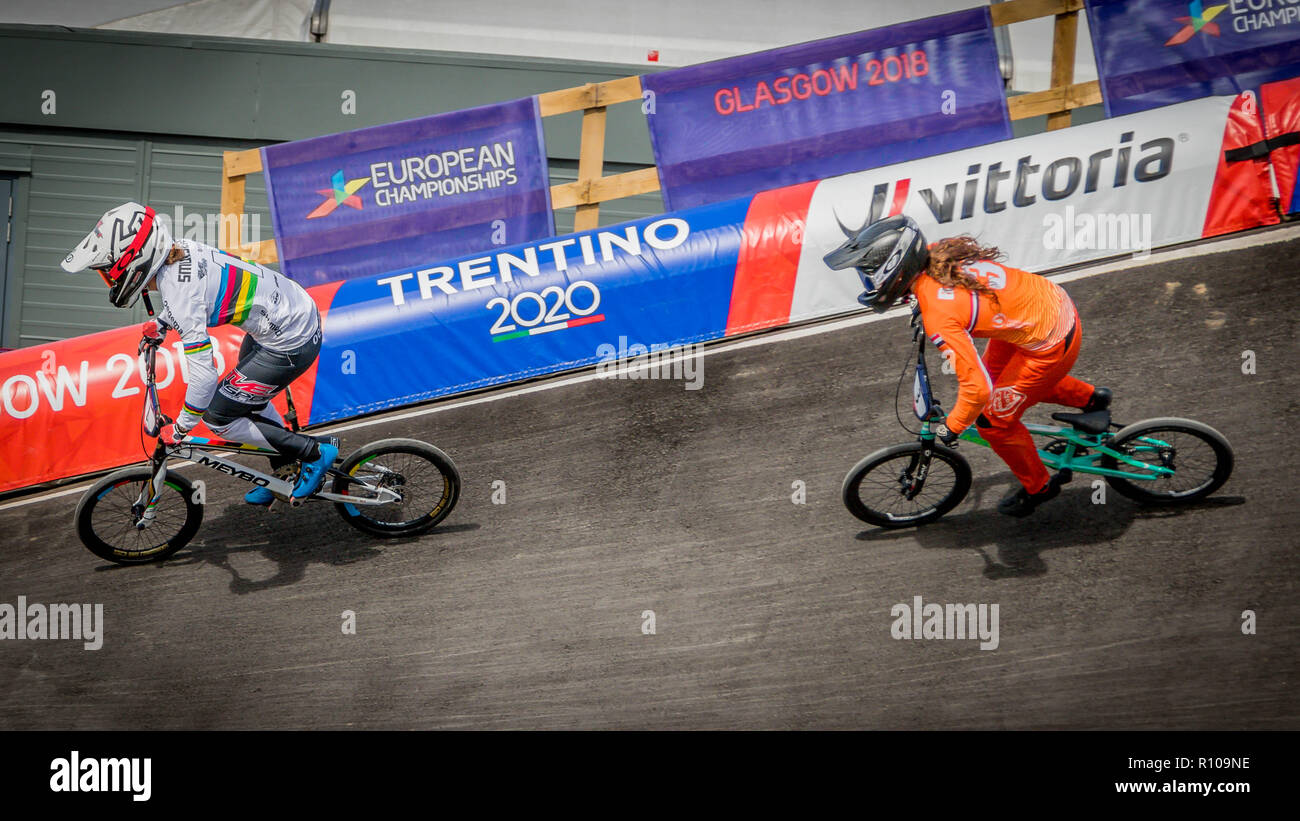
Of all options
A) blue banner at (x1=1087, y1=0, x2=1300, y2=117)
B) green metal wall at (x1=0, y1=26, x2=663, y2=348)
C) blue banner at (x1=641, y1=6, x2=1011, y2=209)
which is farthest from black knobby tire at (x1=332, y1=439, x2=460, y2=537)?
green metal wall at (x1=0, y1=26, x2=663, y2=348)

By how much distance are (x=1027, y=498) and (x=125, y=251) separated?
571 cm

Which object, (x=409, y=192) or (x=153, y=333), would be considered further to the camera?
(x=409, y=192)

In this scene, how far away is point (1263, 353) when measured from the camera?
7.76m

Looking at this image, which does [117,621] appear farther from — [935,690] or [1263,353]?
[1263,353]

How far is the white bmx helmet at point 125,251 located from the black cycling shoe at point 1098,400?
567 centimetres

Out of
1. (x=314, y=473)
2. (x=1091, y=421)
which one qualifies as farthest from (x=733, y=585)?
(x=314, y=473)

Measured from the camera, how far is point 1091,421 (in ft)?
20.6

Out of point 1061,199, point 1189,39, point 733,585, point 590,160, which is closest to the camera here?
point 733,585

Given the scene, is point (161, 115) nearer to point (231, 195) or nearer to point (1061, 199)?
point (231, 195)

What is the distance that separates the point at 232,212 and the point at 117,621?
4872 mm

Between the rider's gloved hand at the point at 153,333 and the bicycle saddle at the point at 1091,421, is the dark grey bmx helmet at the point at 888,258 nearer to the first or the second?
the bicycle saddle at the point at 1091,421

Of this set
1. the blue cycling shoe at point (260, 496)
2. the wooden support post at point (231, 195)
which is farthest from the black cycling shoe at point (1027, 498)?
the wooden support post at point (231, 195)
